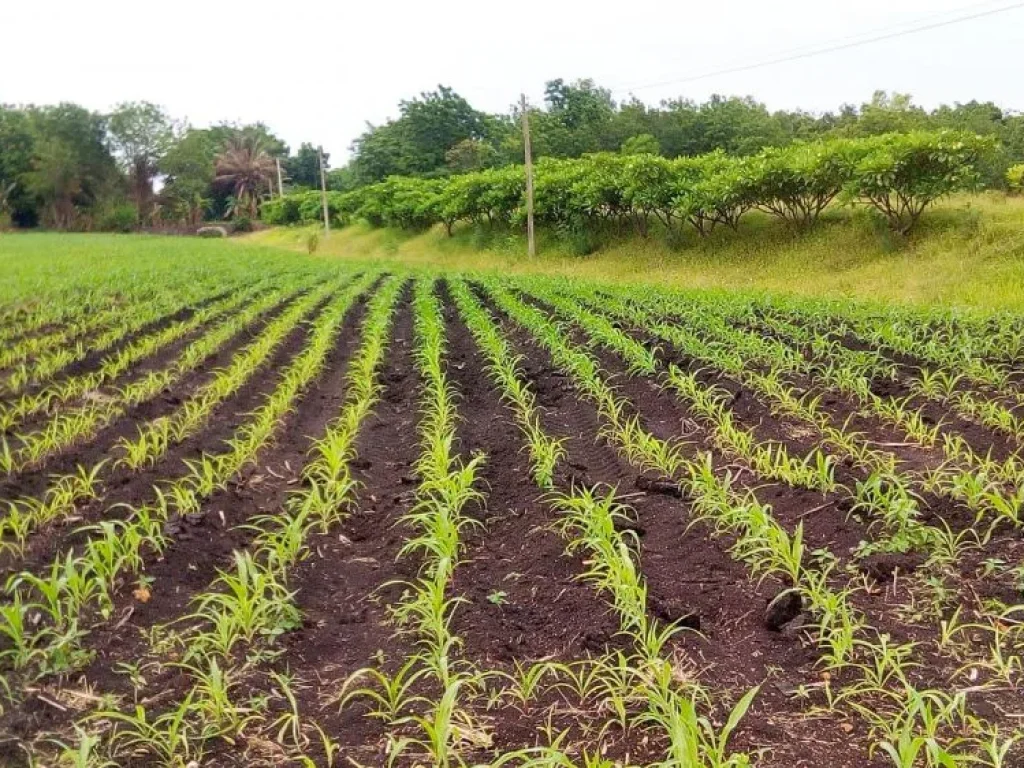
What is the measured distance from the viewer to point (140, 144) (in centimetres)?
6284

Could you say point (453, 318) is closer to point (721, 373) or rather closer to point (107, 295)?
point (721, 373)

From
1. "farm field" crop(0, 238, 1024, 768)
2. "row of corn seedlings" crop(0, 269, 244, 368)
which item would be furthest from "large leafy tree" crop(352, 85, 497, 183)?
"farm field" crop(0, 238, 1024, 768)

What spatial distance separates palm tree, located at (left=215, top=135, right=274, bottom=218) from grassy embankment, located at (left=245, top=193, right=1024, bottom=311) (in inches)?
2000

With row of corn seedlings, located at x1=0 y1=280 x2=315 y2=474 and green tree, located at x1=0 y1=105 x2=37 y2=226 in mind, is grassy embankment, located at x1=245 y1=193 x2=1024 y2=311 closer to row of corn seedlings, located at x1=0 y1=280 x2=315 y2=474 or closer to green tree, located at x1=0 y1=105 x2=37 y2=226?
row of corn seedlings, located at x1=0 y1=280 x2=315 y2=474

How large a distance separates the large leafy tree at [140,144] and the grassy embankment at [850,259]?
51.3 meters

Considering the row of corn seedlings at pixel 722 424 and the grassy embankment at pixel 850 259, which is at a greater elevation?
the grassy embankment at pixel 850 259

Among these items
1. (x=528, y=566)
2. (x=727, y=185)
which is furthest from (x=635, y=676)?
(x=727, y=185)

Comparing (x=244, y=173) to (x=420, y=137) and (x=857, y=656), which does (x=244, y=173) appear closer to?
(x=420, y=137)

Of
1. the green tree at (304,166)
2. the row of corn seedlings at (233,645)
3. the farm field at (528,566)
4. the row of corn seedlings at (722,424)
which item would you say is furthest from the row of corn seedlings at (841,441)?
the green tree at (304,166)

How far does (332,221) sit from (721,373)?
42559mm

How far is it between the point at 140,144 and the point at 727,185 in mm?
60134

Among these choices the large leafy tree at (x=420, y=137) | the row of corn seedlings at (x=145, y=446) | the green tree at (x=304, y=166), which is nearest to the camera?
the row of corn seedlings at (x=145, y=446)

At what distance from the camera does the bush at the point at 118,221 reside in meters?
60.1

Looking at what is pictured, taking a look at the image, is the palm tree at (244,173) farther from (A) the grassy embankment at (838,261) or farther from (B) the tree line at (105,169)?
(A) the grassy embankment at (838,261)
